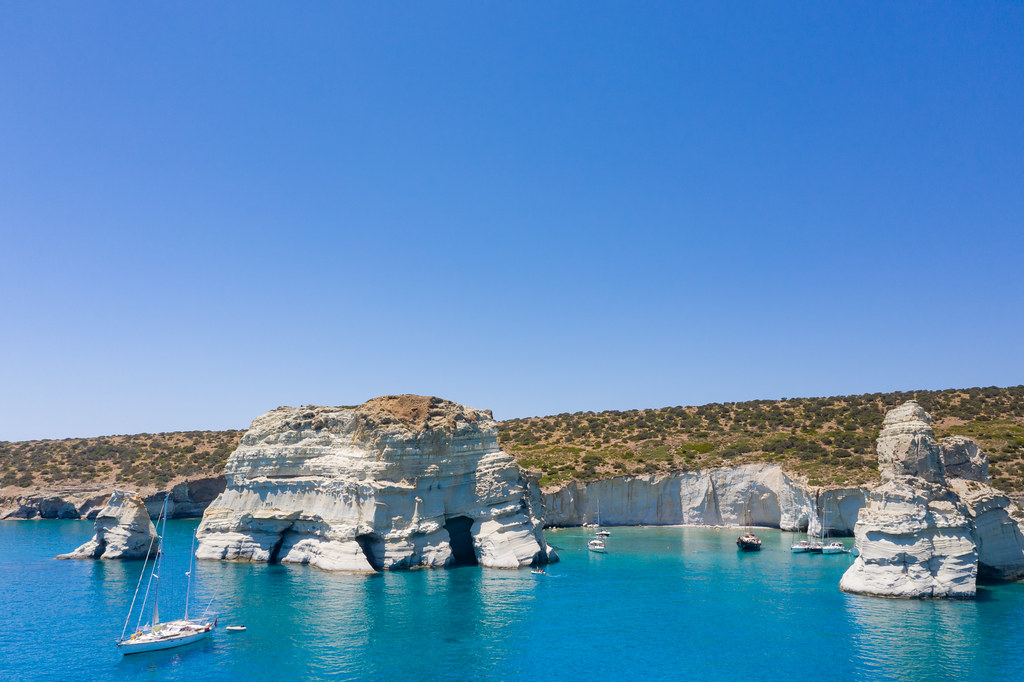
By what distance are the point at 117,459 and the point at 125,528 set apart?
51.6 m

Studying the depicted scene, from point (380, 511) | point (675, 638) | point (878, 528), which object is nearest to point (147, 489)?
point (380, 511)

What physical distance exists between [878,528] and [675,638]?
12.6 metres

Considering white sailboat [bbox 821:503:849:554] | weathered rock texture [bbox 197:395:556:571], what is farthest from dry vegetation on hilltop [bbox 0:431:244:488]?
white sailboat [bbox 821:503:849:554]

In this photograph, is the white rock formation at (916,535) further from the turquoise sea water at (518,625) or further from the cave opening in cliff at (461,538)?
the cave opening in cliff at (461,538)

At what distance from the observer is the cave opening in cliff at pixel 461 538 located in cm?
4755

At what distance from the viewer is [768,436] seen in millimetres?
74625

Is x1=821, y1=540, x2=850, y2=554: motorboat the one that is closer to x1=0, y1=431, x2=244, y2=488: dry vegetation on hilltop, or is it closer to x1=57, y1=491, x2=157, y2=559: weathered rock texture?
x1=57, y1=491, x2=157, y2=559: weathered rock texture

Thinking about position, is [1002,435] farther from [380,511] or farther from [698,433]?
[380,511]

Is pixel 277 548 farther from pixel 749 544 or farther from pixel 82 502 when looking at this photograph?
pixel 82 502

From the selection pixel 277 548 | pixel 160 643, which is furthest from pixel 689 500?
pixel 160 643

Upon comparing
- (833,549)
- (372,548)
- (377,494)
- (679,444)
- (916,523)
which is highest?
(679,444)

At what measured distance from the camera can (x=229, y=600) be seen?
35.6 meters

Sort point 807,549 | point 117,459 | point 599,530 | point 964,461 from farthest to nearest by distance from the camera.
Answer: point 117,459 < point 599,530 < point 807,549 < point 964,461

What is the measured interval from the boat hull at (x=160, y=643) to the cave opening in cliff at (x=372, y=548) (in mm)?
14740
